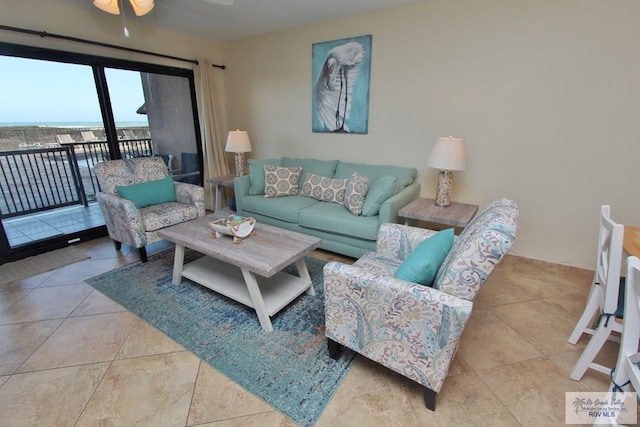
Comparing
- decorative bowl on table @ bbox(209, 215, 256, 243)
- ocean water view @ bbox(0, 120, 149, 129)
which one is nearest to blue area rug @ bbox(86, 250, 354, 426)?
decorative bowl on table @ bbox(209, 215, 256, 243)

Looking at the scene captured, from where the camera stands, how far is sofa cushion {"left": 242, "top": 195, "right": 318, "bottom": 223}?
3.02 meters

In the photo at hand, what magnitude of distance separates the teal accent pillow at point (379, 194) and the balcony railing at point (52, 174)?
308cm

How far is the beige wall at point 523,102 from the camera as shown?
7.34 feet

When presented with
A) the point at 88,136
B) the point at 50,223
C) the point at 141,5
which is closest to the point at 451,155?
the point at 141,5

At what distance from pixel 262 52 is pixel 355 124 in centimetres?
173

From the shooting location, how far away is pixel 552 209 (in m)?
2.61

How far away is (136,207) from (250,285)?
1.57 meters

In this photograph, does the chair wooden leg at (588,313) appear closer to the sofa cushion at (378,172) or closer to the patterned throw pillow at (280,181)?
the sofa cushion at (378,172)

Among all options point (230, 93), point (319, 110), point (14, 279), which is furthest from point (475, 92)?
point (14, 279)

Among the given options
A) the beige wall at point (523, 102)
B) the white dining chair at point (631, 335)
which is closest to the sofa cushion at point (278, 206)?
the beige wall at point (523, 102)

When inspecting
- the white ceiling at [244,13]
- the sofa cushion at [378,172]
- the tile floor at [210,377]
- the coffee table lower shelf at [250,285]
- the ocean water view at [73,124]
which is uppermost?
the white ceiling at [244,13]

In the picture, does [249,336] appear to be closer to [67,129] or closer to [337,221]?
[337,221]

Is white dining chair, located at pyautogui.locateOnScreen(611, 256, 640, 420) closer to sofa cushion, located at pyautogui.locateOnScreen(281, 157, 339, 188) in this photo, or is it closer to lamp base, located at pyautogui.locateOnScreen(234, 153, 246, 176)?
sofa cushion, located at pyautogui.locateOnScreen(281, 157, 339, 188)

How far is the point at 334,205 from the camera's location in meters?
3.06
